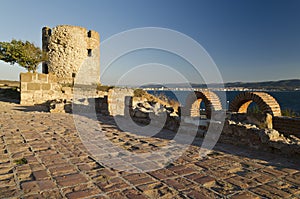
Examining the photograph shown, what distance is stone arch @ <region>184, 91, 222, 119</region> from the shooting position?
21.7 ft

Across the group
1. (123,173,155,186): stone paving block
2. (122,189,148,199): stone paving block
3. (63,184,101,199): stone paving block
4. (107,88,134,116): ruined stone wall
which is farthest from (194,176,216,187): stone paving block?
(107,88,134,116): ruined stone wall

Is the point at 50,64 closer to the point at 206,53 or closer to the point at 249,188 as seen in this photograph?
the point at 206,53

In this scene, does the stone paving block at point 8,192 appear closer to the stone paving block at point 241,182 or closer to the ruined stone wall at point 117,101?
the stone paving block at point 241,182

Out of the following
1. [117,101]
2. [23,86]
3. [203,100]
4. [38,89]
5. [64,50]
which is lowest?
[117,101]

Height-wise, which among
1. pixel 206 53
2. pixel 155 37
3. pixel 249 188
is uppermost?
pixel 155 37

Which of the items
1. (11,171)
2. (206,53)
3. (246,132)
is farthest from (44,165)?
(206,53)

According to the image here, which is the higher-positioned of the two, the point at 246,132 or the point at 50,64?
the point at 50,64

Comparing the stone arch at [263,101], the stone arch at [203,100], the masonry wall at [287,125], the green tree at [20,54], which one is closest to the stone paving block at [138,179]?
the stone arch at [203,100]

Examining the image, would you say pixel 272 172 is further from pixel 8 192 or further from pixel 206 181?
pixel 8 192

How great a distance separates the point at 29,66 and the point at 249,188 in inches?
763

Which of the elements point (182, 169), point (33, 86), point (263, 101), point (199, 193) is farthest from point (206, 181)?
point (33, 86)

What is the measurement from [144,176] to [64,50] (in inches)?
928

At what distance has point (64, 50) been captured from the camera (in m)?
23.2

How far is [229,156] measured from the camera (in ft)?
11.7
